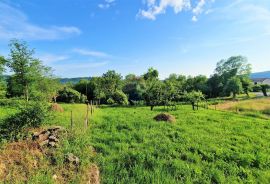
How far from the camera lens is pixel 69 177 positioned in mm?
7598

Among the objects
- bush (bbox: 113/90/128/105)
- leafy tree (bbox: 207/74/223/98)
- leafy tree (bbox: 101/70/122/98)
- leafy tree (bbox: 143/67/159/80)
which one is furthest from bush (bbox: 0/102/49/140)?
leafy tree (bbox: 143/67/159/80)

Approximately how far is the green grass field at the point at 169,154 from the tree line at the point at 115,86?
21.0 feet

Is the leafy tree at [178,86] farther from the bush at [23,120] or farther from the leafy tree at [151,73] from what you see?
the bush at [23,120]

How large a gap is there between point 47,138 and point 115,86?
46.1 m

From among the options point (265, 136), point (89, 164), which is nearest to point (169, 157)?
point (89, 164)

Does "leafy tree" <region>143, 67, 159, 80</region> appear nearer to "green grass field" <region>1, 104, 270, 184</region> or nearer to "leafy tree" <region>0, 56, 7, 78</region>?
"leafy tree" <region>0, 56, 7, 78</region>

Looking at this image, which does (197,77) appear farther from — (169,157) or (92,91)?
(169,157)

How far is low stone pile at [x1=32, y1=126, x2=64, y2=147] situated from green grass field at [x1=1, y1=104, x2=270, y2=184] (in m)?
0.46

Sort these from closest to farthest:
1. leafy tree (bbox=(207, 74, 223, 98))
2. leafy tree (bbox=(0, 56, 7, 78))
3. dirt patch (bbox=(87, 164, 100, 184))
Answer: dirt patch (bbox=(87, 164, 100, 184)) < leafy tree (bbox=(0, 56, 7, 78)) < leafy tree (bbox=(207, 74, 223, 98))

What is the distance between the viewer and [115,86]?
183ft

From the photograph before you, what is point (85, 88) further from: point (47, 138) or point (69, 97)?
point (47, 138)

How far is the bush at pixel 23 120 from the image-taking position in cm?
987

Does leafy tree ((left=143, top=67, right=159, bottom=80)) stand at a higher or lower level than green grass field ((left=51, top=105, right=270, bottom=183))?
higher

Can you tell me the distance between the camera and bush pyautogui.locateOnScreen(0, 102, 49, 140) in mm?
9872
